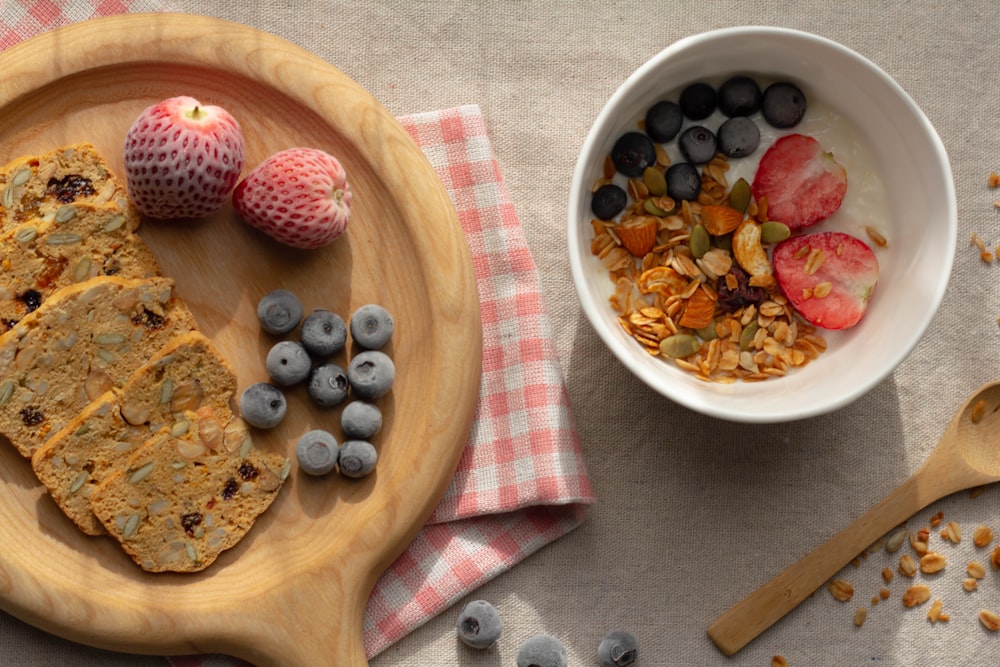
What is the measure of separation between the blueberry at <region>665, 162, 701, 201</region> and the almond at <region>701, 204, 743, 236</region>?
0.14ft

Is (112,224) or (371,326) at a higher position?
(112,224)

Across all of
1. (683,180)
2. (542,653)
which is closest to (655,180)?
(683,180)

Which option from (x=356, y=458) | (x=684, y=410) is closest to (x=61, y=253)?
(x=356, y=458)

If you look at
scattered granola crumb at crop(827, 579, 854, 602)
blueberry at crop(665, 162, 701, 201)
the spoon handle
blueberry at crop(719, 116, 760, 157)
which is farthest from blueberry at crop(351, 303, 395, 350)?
scattered granola crumb at crop(827, 579, 854, 602)

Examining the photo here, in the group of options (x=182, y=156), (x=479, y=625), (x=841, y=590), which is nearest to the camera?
(x=182, y=156)

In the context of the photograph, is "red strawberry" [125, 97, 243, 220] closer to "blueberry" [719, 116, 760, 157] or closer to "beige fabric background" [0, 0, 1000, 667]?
"beige fabric background" [0, 0, 1000, 667]

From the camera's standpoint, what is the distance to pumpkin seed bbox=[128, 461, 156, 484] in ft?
5.36

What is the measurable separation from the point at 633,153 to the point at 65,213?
1000 mm

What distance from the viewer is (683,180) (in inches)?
67.4

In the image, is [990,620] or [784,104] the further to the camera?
[990,620]

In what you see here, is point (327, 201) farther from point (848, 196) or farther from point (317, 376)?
point (848, 196)

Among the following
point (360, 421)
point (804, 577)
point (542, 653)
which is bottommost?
point (542, 653)

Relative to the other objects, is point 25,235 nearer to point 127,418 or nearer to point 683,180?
point 127,418

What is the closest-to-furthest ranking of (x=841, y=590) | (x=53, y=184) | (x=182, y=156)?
(x=182, y=156) < (x=53, y=184) < (x=841, y=590)
